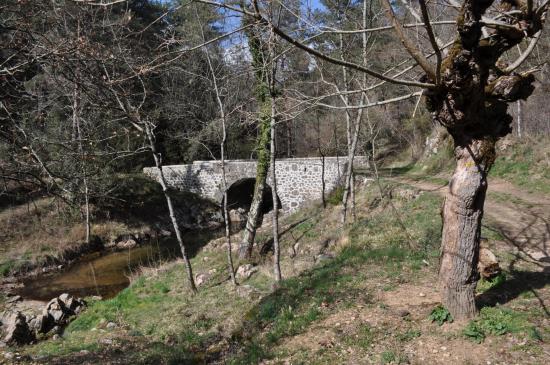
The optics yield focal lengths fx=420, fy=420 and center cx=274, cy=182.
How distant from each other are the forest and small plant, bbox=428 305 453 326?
0.02 m

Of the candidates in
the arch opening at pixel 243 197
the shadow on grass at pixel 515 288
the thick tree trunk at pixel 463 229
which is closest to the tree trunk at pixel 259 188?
the shadow on grass at pixel 515 288

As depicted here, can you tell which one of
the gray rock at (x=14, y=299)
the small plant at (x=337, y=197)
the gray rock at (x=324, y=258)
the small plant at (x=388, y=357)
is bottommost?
the gray rock at (x=14, y=299)

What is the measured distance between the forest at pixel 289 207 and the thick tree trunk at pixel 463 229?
0.02m

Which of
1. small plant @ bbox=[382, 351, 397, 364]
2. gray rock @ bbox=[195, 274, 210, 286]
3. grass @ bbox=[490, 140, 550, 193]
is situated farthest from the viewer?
grass @ bbox=[490, 140, 550, 193]

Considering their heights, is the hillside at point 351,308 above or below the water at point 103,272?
above

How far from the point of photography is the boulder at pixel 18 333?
8.59 meters

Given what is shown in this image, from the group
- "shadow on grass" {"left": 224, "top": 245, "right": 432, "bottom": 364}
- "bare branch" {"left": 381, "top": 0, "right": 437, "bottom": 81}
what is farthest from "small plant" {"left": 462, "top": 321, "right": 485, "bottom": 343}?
"bare branch" {"left": 381, "top": 0, "right": 437, "bottom": 81}

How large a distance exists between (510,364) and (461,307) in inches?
32.2

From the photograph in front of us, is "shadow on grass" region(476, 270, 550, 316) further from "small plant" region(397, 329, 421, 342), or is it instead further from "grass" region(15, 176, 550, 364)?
"small plant" region(397, 329, 421, 342)

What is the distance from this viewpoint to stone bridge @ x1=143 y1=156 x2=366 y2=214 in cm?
1905

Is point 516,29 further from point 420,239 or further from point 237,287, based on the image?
point 237,287

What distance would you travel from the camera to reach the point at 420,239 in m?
8.46

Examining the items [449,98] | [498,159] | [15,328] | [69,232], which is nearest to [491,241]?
[449,98]

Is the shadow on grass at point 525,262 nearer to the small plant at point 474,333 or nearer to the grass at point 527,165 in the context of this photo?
the small plant at point 474,333
